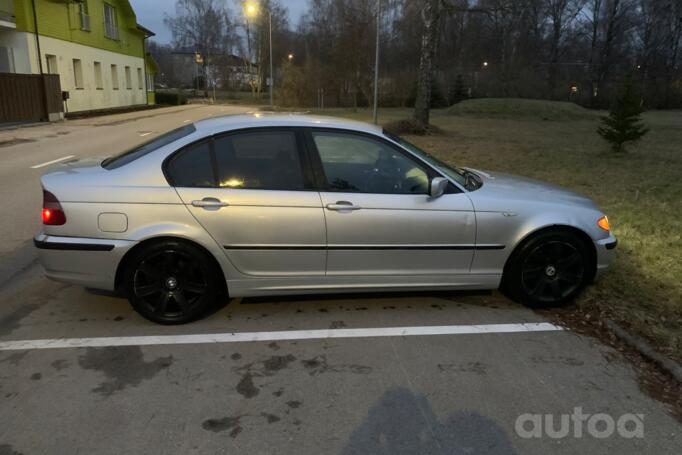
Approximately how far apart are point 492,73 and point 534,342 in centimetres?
4828

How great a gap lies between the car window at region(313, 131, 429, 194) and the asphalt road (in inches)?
41.1

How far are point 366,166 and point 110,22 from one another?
126 feet

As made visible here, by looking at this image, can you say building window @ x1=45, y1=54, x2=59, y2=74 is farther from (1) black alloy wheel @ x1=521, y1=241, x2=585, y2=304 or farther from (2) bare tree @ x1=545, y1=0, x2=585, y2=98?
(2) bare tree @ x1=545, y1=0, x2=585, y2=98

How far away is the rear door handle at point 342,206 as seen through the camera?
4004mm

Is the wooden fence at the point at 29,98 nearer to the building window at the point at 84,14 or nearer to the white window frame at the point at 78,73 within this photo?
the white window frame at the point at 78,73

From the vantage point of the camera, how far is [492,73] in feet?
158

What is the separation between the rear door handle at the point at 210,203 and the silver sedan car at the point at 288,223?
0.01 metres

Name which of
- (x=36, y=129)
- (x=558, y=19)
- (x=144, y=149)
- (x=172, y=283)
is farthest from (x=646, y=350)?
(x=558, y=19)

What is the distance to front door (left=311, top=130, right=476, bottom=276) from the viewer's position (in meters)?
4.05

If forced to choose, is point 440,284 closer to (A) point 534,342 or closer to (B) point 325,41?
(A) point 534,342

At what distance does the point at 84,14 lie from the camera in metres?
31.5

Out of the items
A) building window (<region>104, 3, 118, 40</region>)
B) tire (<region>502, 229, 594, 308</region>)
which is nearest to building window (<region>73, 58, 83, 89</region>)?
building window (<region>104, 3, 118, 40</region>)

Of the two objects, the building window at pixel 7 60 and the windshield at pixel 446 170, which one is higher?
the building window at pixel 7 60

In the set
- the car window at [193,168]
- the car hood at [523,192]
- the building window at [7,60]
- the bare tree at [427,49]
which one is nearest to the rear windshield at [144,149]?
the car window at [193,168]
